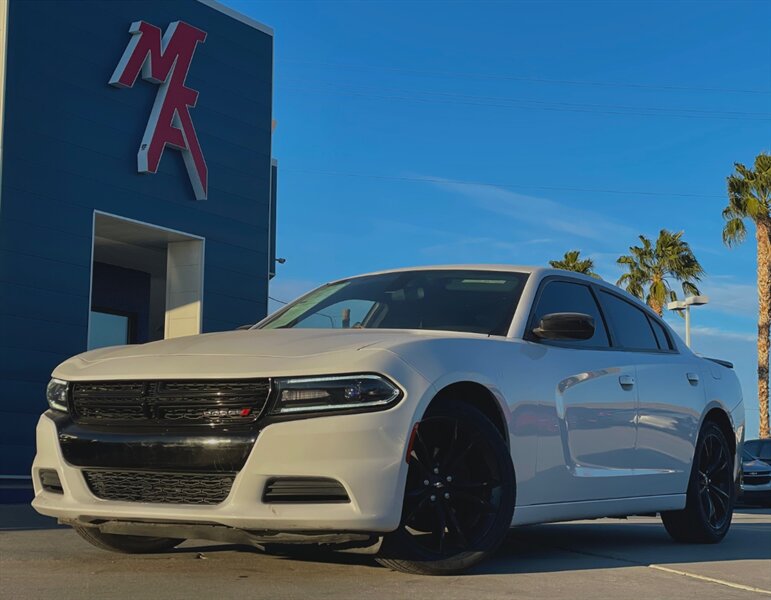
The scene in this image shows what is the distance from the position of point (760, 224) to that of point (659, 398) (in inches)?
1214

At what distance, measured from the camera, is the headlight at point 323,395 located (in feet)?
13.3

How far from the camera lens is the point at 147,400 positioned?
167 inches

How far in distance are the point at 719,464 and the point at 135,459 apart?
13.8 feet

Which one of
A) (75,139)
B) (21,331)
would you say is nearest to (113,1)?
(75,139)

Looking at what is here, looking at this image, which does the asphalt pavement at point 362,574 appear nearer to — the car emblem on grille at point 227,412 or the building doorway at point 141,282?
the car emblem on grille at point 227,412

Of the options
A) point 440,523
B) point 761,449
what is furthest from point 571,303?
point 761,449

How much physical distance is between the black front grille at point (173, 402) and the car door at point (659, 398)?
8.49 feet

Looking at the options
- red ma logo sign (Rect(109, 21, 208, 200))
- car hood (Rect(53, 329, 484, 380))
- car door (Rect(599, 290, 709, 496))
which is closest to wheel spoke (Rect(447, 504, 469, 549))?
car hood (Rect(53, 329, 484, 380))

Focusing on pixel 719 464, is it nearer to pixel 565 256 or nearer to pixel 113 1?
pixel 113 1

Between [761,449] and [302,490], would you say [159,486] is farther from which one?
[761,449]

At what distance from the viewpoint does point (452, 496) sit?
4391mm

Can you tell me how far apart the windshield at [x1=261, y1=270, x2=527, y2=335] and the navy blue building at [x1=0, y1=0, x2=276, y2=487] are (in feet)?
28.6

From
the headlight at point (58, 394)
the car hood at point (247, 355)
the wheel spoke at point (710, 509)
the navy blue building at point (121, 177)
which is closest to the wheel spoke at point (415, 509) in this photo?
the car hood at point (247, 355)

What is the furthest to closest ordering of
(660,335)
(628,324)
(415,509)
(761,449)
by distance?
(761,449) → (660,335) → (628,324) → (415,509)
